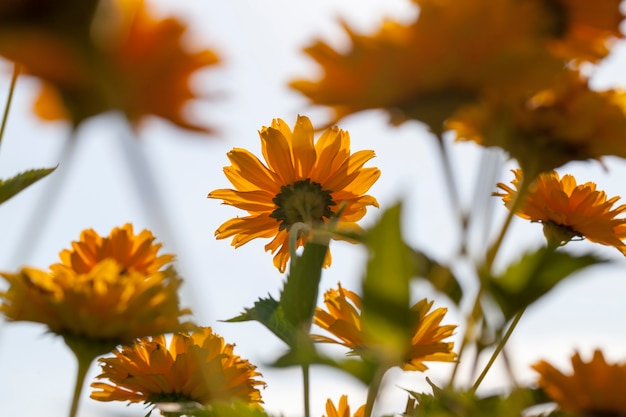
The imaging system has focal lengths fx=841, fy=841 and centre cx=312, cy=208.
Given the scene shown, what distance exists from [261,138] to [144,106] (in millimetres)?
518

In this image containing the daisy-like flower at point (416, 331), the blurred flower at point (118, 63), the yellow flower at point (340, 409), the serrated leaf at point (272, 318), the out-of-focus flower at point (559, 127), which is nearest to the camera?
the blurred flower at point (118, 63)

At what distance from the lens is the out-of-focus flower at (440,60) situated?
1.56ft

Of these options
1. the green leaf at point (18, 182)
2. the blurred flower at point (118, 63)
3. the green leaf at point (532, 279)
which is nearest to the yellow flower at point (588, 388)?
the green leaf at point (532, 279)

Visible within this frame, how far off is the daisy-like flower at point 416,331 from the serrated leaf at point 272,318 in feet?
0.38

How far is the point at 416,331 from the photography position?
84cm

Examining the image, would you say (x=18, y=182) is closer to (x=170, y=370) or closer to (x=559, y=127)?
(x=170, y=370)

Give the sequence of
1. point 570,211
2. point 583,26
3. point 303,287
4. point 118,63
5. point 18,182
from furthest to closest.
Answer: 1. point 570,211
2. point 18,182
3. point 303,287
4. point 583,26
5. point 118,63

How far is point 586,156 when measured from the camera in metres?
0.60

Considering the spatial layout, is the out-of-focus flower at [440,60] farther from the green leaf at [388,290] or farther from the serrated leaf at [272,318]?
the serrated leaf at [272,318]

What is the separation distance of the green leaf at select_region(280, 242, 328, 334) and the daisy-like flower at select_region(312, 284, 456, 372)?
0.20m

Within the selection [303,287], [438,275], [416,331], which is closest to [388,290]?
[438,275]

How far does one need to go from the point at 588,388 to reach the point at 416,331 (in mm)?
247

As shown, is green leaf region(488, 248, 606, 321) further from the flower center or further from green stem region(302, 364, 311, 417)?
the flower center

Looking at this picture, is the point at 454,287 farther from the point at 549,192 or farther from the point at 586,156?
the point at 549,192
